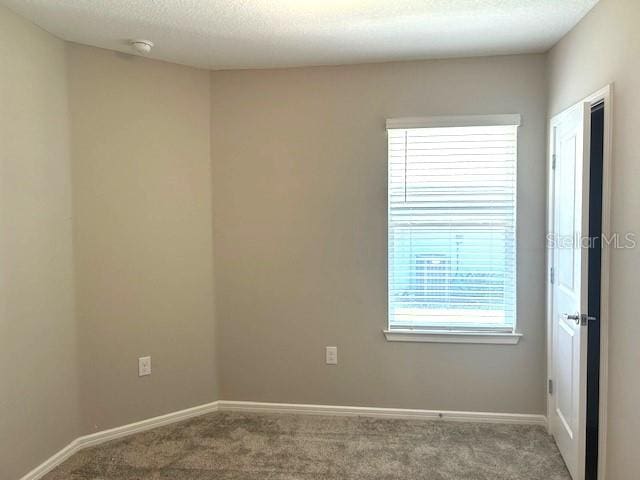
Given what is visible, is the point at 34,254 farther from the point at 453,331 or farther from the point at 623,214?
the point at 623,214

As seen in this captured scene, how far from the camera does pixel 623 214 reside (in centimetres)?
187

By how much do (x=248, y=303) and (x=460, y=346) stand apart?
1.48 meters

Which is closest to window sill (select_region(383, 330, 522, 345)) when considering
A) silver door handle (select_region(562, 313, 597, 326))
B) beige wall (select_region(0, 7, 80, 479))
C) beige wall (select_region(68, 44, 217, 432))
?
silver door handle (select_region(562, 313, 597, 326))

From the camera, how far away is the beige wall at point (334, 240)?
2891 millimetres

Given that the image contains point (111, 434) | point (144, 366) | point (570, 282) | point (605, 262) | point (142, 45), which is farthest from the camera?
point (144, 366)

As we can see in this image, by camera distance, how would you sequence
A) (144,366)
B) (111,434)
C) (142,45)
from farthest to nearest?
(144,366), (111,434), (142,45)

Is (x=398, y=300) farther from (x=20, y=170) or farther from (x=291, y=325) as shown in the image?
(x=20, y=170)

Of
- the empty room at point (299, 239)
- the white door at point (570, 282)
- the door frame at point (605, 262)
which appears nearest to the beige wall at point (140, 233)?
the empty room at point (299, 239)

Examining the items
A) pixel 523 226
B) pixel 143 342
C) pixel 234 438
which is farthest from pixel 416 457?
pixel 143 342

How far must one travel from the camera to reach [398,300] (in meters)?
3.04

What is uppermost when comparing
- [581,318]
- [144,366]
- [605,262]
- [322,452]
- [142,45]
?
[142,45]

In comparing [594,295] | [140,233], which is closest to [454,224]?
[594,295]

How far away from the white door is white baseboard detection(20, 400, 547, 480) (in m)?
0.34

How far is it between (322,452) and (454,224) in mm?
1638
